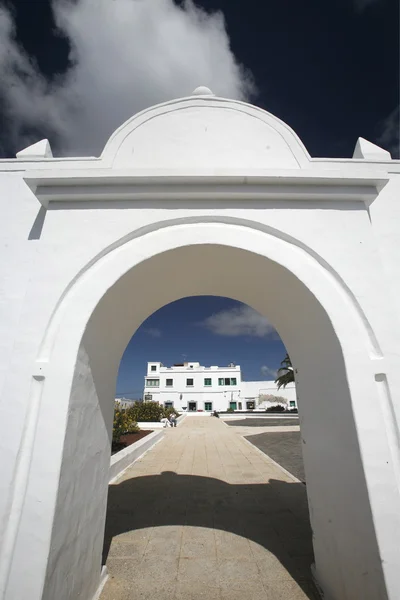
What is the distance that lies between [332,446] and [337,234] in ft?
6.32

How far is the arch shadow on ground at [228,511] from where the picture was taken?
11.8 ft

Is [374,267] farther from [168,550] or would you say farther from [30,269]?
[168,550]

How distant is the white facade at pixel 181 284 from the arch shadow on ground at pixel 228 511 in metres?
0.62

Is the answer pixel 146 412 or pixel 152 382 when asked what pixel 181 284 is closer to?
pixel 146 412

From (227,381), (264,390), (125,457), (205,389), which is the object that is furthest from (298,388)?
(264,390)

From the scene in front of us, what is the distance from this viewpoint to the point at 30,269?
9.57 feet

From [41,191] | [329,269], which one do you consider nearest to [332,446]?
[329,269]

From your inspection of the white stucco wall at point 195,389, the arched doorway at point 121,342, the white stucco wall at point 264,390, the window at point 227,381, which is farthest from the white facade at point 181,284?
the white stucco wall at point 264,390

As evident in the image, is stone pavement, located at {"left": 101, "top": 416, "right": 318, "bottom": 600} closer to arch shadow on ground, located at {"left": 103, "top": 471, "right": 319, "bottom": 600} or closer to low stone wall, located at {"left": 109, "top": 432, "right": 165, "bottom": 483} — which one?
arch shadow on ground, located at {"left": 103, "top": 471, "right": 319, "bottom": 600}

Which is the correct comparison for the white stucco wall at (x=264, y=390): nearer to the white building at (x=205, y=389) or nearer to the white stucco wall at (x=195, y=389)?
the white building at (x=205, y=389)

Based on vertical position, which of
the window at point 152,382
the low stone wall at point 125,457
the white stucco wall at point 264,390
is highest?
the window at point 152,382

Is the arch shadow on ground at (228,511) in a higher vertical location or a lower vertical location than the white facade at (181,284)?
lower

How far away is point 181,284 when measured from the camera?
12.4 feet

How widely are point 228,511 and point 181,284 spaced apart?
11.7 feet
